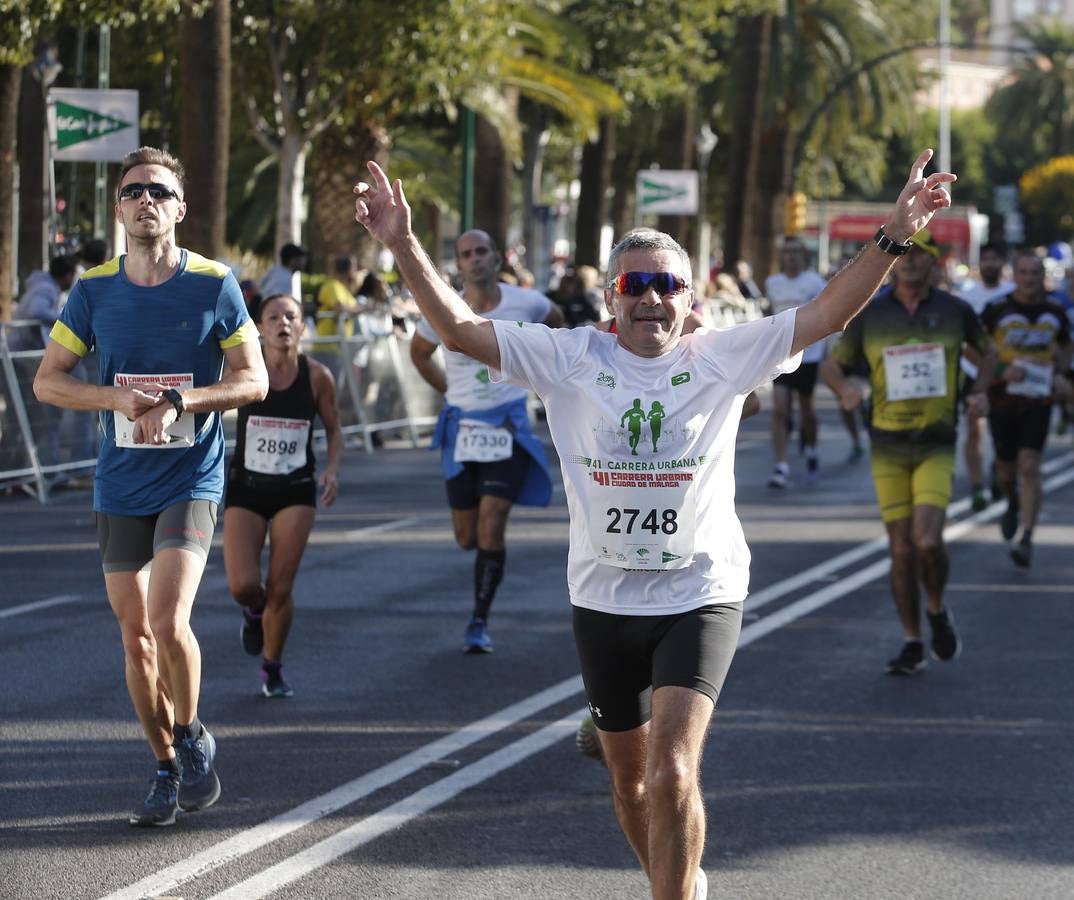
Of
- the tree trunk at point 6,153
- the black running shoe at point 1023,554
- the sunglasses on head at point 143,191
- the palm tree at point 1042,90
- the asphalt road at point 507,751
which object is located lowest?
the asphalt road at point 507,751

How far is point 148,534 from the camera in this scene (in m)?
6.39

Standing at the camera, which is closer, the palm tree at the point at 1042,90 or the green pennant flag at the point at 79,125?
the green pennant flag at the point at 79,125

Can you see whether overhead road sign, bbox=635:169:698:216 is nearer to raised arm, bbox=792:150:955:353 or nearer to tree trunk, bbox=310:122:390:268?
Answer: tree trunk, bbox=310:122:390:268

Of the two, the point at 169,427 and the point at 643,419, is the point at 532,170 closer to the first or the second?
the point at 169,427

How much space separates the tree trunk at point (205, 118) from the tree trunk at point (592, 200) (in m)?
19.5

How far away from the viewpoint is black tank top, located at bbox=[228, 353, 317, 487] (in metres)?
8.46

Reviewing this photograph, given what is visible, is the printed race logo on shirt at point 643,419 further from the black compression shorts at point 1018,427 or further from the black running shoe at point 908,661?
the black compression shorts at point 1018,427

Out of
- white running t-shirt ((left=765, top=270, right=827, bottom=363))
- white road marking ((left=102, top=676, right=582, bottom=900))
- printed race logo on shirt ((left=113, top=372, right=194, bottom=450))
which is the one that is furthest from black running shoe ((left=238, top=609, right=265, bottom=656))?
white running t-shirt ((left=765, top=270, right=827, bottom=363))

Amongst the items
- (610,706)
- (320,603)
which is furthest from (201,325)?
(320,603)

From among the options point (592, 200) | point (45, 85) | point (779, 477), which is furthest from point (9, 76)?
point (592, 200)

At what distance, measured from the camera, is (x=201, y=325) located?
638 cm

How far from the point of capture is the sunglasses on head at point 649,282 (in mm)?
5055

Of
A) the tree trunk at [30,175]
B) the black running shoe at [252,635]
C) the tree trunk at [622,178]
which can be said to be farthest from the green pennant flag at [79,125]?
the tree trunk at [622,178]

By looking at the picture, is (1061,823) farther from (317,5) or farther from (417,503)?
(317,5)
